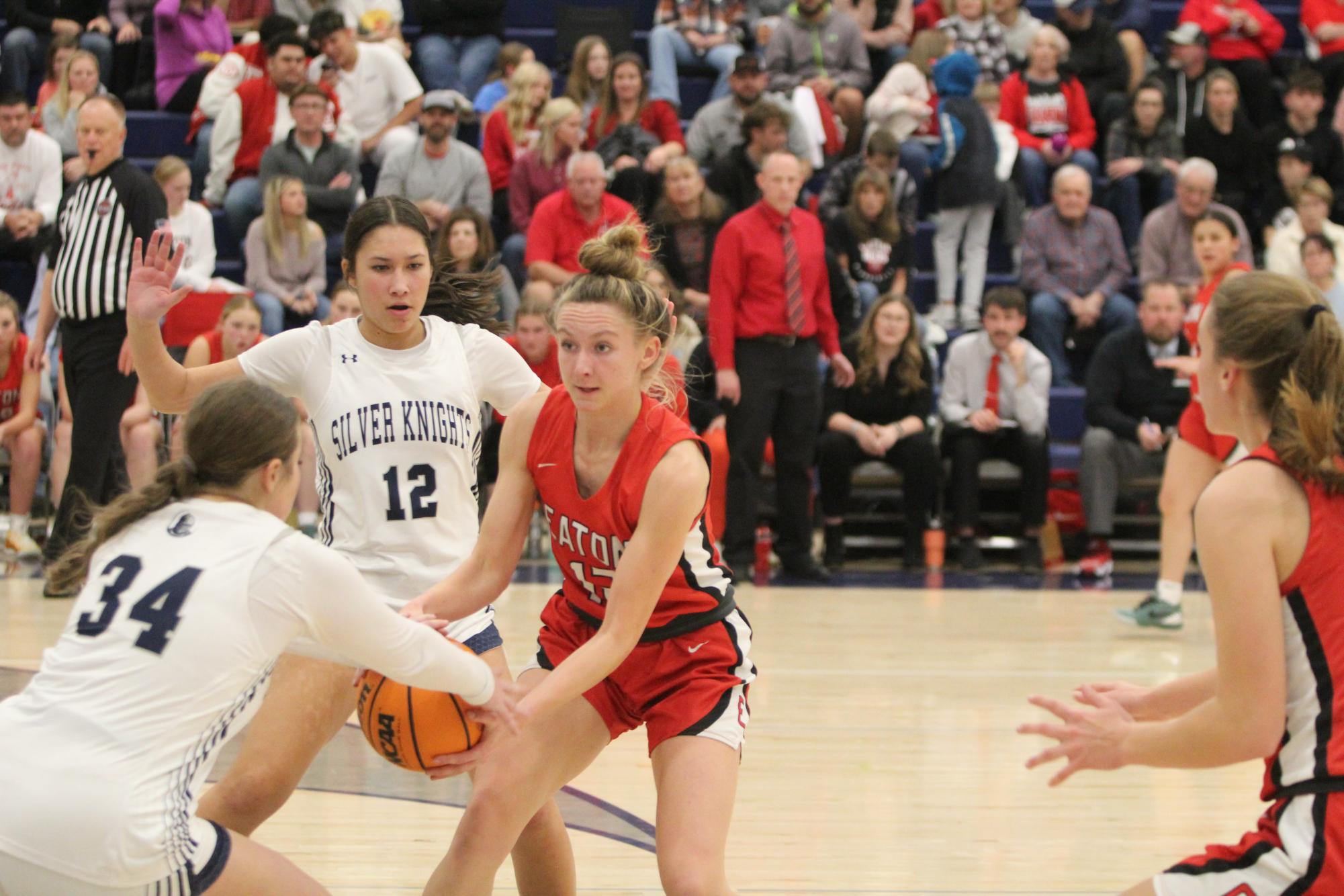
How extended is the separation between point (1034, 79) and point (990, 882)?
788cm

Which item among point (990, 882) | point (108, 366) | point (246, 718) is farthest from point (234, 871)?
point (108, 366)

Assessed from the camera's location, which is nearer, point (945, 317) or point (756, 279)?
point (756, 279)

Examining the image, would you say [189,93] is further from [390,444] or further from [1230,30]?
[390,444]

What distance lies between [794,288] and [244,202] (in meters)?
3.58

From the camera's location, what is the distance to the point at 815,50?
10.6 metres

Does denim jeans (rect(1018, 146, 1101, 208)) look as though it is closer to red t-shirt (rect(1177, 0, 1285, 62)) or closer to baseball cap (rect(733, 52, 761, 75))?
red t-shirt (rect(1177, 0, 1285, 62))

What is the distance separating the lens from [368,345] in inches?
138

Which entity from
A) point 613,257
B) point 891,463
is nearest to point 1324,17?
point 891,463

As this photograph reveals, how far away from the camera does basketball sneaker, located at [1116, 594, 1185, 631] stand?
6.84 metres

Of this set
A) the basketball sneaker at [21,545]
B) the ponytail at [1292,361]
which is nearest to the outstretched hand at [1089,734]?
the ponytail at [1292,361]

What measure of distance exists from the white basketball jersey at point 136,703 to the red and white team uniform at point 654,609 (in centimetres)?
69

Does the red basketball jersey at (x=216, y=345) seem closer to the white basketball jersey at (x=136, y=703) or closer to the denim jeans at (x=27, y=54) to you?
the denim jeans at (x=27, y=54)

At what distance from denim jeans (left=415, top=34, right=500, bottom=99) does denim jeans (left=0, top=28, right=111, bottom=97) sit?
211 cm

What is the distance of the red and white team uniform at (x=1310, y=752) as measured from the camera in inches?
86.7
